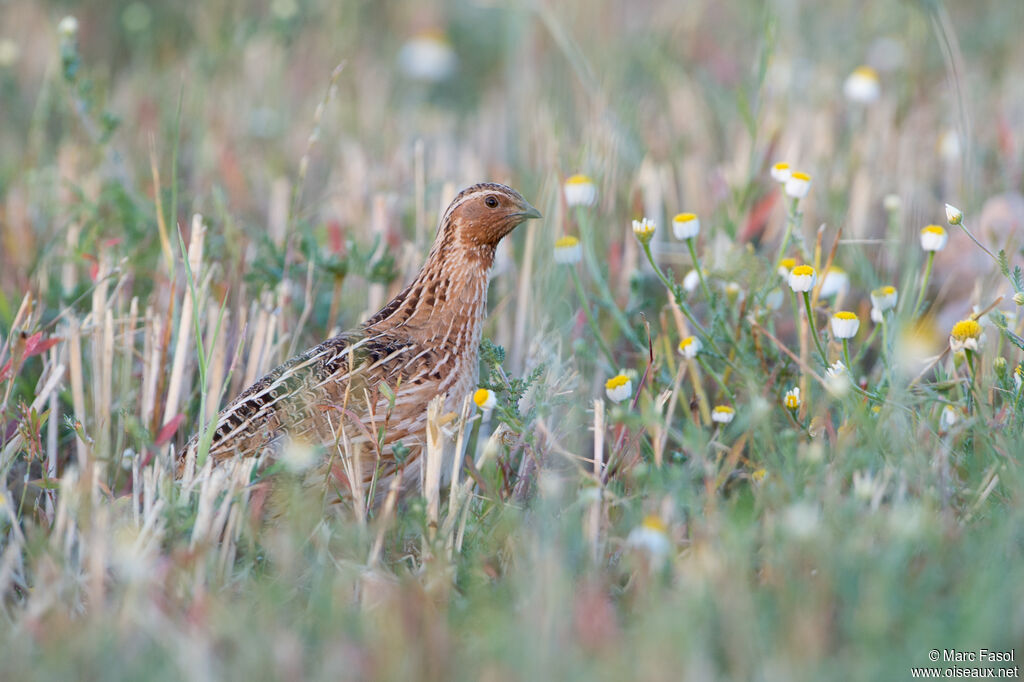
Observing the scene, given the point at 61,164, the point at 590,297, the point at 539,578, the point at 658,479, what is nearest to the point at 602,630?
the point at 539,578

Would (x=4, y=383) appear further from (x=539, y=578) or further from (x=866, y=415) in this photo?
(x=866, y=415)

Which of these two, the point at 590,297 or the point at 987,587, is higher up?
the point at 590,297

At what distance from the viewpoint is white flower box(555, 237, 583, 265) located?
373 cm

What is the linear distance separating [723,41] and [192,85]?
4.19 m

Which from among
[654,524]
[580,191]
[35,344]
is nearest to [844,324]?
[654,524]

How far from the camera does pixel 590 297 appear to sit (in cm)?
433

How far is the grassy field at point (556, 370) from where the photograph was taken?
7.60ft

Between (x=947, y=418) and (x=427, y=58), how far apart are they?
19.8 ft

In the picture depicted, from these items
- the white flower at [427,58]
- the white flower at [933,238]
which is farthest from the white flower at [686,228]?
the white flower at [427,58]

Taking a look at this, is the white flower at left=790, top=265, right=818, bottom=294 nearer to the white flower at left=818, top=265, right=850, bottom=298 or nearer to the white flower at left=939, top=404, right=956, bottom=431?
the white flower at left=939, top=404, right=956, bottom=431

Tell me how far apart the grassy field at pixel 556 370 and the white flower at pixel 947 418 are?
0.02m

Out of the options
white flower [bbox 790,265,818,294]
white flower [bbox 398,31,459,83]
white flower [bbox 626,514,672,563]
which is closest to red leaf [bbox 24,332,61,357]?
white flower [bbox 626,514,672,563]

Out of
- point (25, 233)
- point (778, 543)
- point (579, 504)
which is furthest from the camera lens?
point (25, 233)

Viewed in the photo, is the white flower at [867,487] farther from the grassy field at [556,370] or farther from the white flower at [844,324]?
the white flower at [844,324]
